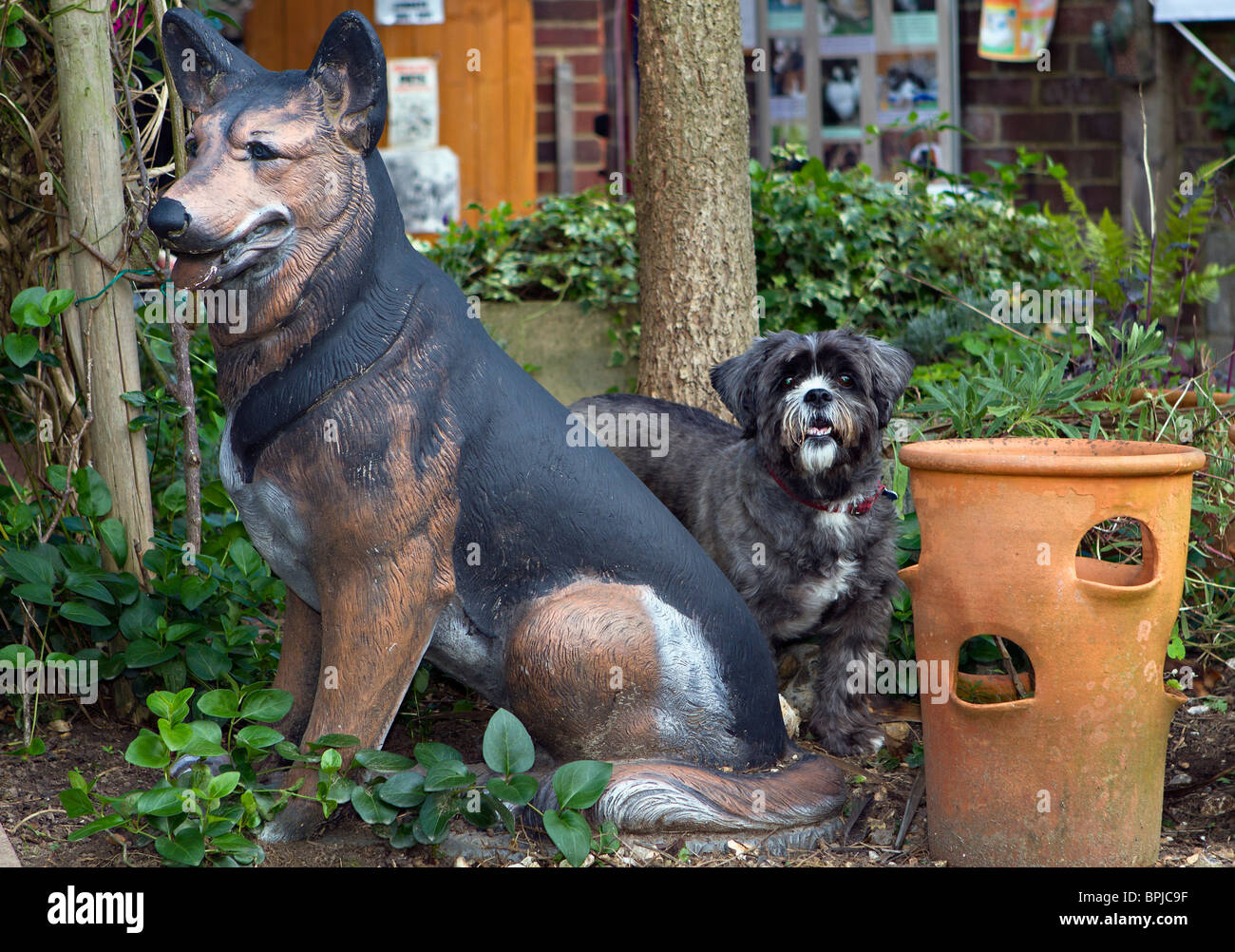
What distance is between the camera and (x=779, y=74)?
9.77 metres

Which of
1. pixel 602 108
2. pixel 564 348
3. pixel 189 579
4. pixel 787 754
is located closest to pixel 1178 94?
pixel 602 108

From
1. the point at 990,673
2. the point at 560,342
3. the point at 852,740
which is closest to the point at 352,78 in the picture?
the point at 852,740

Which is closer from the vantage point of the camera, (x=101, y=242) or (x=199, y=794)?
(x=199, y=794)

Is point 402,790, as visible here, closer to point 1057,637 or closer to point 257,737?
point 257,737

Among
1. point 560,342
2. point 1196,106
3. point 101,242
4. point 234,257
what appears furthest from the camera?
point 1196,106

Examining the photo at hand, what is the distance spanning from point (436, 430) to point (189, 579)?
1.27 meters

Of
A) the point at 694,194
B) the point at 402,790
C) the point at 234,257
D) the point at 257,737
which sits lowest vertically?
the point at 402,790

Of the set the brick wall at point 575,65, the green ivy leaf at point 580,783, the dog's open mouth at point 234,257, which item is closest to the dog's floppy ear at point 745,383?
the green ivy leaf at point 580,783

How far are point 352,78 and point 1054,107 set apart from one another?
8.11 m

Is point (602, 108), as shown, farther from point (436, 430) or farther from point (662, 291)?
point (436, 430)

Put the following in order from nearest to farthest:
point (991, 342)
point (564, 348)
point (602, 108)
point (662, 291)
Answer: point (662, 291) → point (991, 342) → point (564, 348) → point (602, 108)

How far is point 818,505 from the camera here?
393cm

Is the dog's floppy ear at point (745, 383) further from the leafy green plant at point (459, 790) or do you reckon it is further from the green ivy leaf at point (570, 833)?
the green ivy leaf at point (570, 833)

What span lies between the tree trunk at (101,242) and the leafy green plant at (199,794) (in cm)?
110
